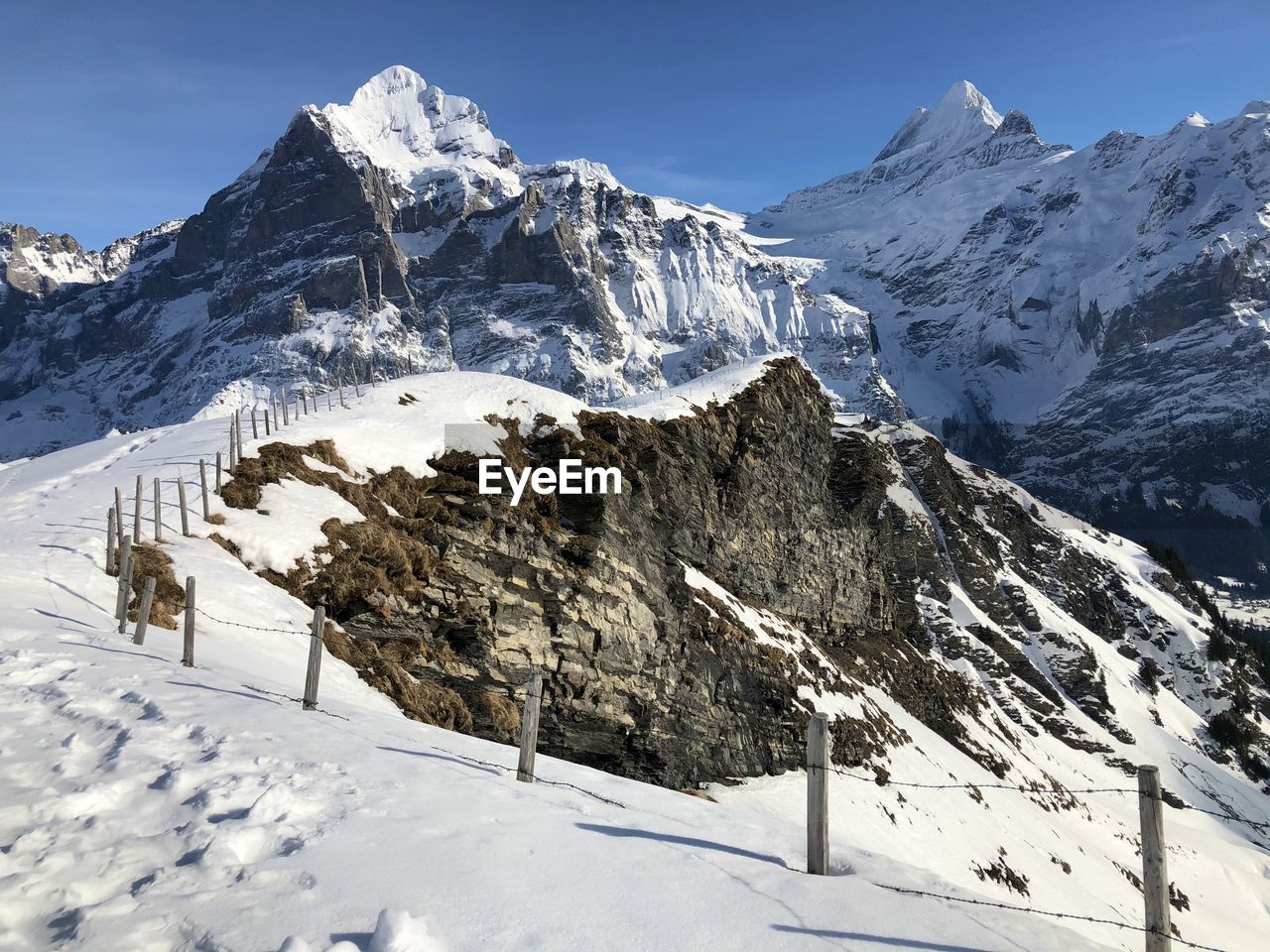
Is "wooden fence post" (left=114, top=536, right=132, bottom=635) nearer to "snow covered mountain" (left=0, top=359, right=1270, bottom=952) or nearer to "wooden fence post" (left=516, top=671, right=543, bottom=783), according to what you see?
"snow covered mountain" (left=0, top=359, right=1270, bottom=952)

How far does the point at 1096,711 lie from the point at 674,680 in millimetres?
77988

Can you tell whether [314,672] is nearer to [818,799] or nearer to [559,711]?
[818,799]

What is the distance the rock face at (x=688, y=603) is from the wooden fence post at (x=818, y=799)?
14.6m

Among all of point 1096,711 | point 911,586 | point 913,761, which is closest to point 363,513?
point 913,761

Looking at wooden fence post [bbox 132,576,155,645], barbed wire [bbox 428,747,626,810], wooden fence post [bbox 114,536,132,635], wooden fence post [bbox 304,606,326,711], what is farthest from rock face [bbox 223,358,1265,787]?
barbed wire [bbox 428,747,626,810]

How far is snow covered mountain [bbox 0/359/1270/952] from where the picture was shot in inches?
287

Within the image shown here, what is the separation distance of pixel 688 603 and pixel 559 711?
401 inches

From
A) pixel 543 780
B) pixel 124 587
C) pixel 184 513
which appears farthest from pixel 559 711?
pixel 543 780

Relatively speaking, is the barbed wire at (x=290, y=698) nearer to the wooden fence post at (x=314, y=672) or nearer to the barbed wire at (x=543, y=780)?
the wooden fence post at (x=314, y=672)

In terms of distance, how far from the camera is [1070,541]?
134250mm

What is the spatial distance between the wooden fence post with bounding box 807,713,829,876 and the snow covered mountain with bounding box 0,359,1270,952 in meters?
0.43

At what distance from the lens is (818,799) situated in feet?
30.6

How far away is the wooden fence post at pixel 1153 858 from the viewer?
7852mm

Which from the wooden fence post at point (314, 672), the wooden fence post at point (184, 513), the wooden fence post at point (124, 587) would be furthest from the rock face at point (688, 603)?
the wooden fence post at point (314, 672)
